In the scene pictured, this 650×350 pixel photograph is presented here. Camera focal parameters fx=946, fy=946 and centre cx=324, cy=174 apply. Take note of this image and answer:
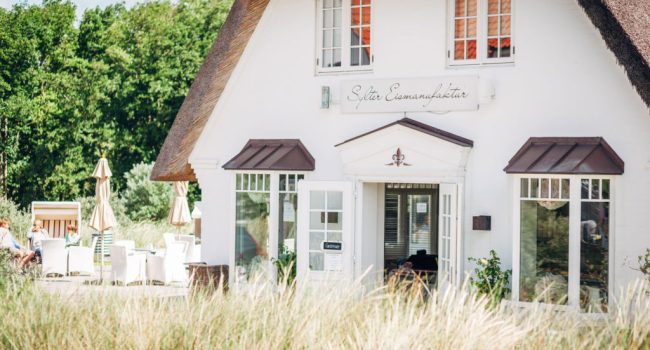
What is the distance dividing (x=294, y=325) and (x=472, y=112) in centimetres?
609

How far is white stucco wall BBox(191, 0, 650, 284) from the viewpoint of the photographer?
1284cm

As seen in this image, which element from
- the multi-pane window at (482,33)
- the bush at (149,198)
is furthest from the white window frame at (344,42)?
the bush at (149,198)

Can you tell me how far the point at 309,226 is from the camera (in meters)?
14.6

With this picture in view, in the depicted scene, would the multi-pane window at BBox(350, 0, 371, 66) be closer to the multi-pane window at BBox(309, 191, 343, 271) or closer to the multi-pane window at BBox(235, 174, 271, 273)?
the multi-pane window at BBox(309, 191, 343, 271)

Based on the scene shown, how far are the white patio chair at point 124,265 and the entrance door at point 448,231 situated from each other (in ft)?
22.6

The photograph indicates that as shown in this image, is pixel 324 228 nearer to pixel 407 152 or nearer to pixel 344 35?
pixel 407 152

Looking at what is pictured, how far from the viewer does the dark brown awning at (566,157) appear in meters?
12.5

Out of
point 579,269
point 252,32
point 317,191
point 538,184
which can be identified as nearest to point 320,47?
point 252,32

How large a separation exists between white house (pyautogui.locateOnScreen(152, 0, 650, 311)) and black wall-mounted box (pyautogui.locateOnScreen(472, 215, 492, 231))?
15mm

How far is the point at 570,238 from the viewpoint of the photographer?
12.7m

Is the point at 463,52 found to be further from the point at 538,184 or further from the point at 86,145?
the point at 86,145

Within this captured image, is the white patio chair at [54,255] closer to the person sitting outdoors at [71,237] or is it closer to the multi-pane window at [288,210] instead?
the person sitting outdoors at [71,237]

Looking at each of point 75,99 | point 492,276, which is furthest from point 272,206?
point 75,99

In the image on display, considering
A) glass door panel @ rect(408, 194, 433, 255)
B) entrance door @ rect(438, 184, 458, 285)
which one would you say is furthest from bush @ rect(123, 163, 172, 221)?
entrance door @ rect(438, 184, 458, 285)
